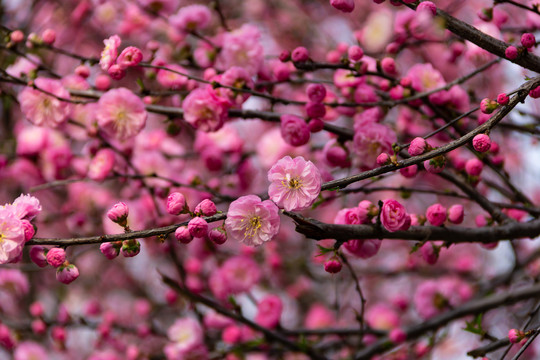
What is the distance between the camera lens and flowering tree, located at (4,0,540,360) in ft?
4.02

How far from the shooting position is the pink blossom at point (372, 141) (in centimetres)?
159

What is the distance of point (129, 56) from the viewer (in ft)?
5.10

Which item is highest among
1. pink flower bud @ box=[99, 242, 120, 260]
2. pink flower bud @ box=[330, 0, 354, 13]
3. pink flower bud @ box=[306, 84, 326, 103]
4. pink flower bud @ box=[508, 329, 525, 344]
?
pink flower bud @ box=[330, 0, 354, 13]

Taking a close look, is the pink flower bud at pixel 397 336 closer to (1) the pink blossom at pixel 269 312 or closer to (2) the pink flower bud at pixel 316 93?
(1) the pink blossom at pixel 269 312

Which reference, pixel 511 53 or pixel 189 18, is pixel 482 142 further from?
pixel 189 18

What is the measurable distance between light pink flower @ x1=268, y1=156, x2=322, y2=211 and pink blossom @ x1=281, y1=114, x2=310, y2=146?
0.44m

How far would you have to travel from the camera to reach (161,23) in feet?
11.3

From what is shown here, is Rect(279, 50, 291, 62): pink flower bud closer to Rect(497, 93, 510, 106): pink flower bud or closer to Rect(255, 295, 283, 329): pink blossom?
Rect(497, 93, 510, 106): pink flower bud

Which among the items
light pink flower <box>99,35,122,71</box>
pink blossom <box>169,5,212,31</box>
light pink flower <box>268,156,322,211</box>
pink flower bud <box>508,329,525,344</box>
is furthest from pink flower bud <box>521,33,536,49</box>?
pink blossom <box>169,5,212,31</box>

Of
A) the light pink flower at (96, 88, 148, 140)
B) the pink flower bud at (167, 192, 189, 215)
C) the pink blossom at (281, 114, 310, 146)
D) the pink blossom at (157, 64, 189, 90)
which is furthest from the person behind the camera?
the pink blossom at (157, 64, 189, 90)

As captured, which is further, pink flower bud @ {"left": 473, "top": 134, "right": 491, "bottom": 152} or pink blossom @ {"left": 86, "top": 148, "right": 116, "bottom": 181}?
pink blossom @ {"left": 86, "top": 148, "right": 116, "bottom": 181}

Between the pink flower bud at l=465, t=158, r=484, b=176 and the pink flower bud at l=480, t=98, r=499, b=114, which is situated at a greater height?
the pink flower bud at l=465, t=158, r=484, b=176

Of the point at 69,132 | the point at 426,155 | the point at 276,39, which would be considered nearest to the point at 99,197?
the point at 69,132

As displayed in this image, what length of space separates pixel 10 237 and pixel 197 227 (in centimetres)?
42
